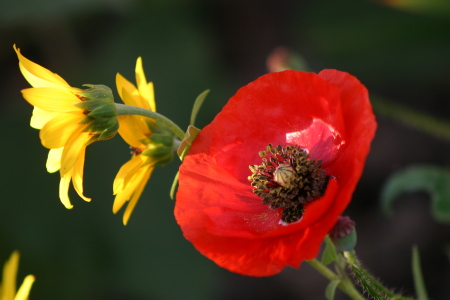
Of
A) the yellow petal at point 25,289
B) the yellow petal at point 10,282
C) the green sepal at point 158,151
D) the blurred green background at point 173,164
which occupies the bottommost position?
the blurred green background at point 173,164

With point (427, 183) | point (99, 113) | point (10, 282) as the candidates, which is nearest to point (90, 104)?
point (99, 113)

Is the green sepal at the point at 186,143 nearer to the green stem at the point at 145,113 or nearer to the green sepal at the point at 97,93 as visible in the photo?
the green stem at the point at 145,113

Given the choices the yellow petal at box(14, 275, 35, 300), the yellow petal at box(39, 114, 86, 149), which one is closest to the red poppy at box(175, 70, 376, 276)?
the yellow petal at box(39, 114, 86, 149)

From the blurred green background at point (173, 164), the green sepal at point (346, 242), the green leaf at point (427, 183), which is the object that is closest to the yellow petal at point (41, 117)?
the green sepal at point (346, 242)

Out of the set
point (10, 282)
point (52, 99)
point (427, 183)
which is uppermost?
point (52, 99)

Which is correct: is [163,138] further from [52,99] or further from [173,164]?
[173,164]

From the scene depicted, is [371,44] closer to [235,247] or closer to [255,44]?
[255,44]
